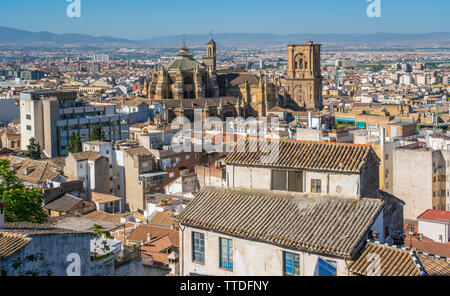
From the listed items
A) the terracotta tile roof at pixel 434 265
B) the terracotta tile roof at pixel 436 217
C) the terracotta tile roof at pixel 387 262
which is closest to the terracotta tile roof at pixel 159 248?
the terracotta tile roof at pixel 387 262

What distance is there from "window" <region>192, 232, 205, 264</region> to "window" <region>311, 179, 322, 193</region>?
2.27m

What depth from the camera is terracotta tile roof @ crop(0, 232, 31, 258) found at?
9613 mm

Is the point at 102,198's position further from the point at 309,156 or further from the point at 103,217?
the point at 309,156

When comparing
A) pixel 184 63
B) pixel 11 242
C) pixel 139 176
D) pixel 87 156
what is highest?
pixel 184 63

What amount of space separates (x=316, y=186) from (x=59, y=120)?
44.6 meters

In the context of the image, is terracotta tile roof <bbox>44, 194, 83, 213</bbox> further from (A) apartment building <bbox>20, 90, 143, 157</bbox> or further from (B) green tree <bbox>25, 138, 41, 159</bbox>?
(A) apartment building <bbox>20, 90, 143, 157</bbox>

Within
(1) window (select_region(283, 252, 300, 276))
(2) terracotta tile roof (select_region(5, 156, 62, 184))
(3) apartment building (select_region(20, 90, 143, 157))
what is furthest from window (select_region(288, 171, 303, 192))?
(3) apartment building (select_region(20, 90, 143, 157))

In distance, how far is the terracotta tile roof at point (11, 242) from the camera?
9.61m

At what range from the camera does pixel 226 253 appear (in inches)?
449

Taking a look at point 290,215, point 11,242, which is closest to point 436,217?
point 290,215

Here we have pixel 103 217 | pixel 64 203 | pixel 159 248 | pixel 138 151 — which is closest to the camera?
pixel 159 248

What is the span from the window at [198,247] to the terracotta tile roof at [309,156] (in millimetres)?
1673
